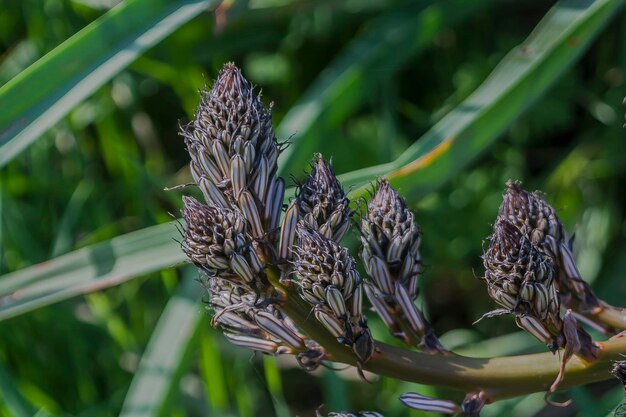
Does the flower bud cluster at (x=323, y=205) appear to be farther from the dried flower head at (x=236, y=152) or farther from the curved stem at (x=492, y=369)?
the curved stem at (x=492, y=369)

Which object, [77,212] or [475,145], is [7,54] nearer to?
[77,212]

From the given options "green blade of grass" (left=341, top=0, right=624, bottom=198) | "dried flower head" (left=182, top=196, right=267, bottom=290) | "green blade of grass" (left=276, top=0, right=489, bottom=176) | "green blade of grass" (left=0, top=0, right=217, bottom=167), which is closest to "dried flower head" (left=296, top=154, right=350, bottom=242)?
"dried flower head" (left=182, top=196, right=267, bottom=290)

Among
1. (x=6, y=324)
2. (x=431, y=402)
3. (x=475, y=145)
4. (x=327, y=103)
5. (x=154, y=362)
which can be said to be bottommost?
(x=431, y=402)

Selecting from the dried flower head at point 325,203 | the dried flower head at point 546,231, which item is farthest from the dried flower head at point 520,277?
the dried flower head at point 325,203

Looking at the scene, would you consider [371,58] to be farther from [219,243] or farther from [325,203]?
[219,243]

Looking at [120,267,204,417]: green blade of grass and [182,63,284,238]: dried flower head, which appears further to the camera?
[120,267,204,417]: green blade of grass

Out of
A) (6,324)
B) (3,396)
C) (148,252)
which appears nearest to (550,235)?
(148,252)

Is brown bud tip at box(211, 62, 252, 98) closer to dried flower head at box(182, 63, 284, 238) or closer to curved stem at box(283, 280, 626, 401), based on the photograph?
dried flower head at box(182, 63, 284, 238)
